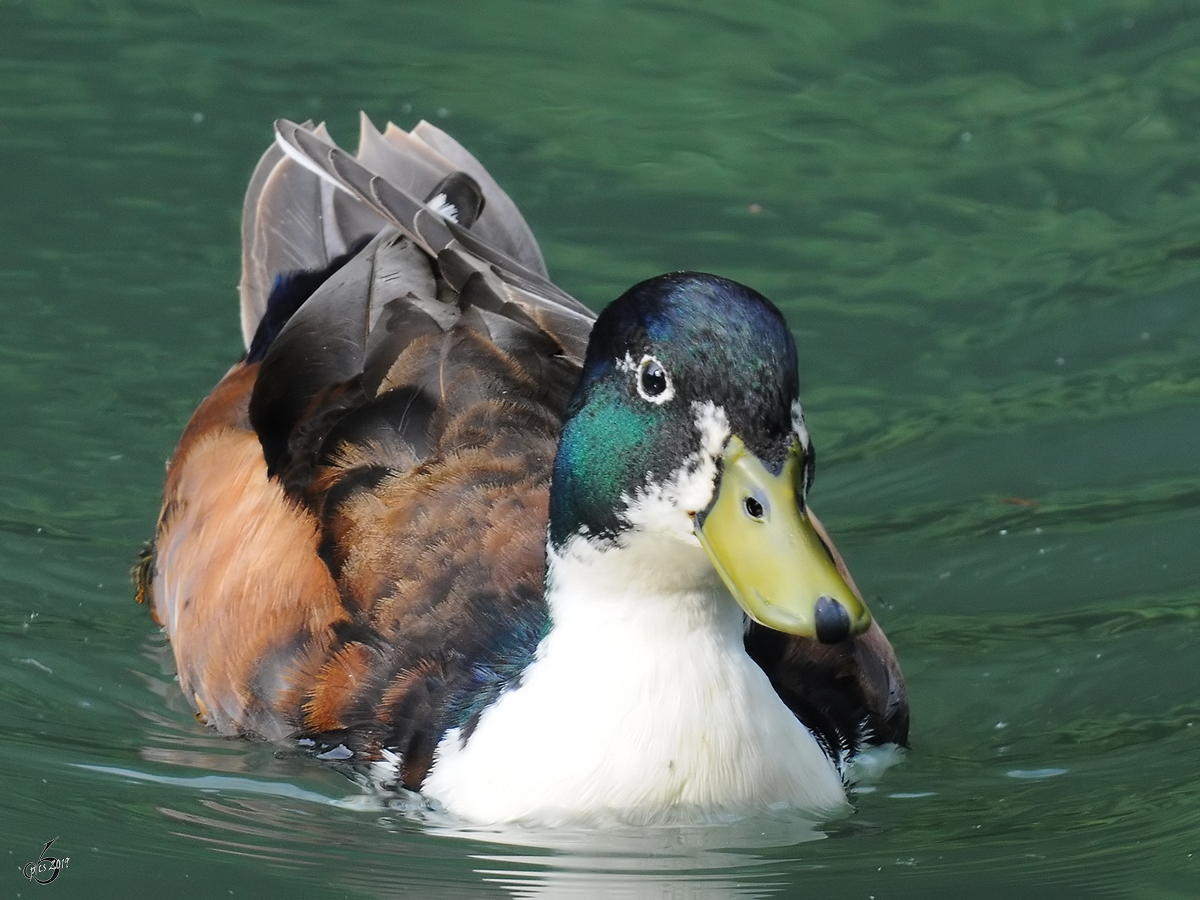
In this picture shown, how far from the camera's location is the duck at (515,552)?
464 centimetres

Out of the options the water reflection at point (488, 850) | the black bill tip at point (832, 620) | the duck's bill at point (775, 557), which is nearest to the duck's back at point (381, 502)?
the water reflection at point (488, 850)

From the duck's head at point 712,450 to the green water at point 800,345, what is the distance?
2.95 feet

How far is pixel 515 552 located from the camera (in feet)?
18.5

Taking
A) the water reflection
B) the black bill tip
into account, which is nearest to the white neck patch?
the black bill tip

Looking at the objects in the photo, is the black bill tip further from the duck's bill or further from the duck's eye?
the duck's eye

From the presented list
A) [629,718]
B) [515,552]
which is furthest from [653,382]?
[515,552]

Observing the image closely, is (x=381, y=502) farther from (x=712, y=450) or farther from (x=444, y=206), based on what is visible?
(x=444, y=206)

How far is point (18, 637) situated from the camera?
6664mm

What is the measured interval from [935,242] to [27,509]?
14.6 feet

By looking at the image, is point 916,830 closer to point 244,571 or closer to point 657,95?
point 244,571

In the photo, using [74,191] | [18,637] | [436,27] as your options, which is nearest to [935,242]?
[436,27]

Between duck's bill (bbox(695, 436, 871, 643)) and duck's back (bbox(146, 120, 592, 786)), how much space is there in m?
1.01

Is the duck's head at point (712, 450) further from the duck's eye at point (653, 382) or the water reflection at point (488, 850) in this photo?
the water reflection at point (488, 850)

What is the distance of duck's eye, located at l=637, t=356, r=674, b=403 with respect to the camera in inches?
186
